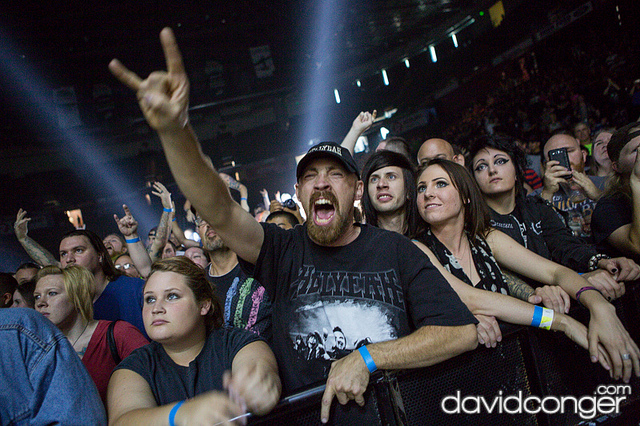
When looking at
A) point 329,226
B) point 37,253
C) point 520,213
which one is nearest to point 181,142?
point 329,226

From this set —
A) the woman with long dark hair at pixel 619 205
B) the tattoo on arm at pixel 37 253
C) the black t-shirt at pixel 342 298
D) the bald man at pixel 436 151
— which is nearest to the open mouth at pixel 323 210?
the black t-shirt at pixel 342 298

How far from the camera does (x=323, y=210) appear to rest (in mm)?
1742

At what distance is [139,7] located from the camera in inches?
619

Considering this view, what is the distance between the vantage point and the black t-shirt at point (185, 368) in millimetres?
1446

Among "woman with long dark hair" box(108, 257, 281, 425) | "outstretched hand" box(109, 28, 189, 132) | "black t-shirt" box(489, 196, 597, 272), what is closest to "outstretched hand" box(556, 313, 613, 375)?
"black t-shirt" box(489, 196, 597, 272)

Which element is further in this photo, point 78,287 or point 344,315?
point 78,287

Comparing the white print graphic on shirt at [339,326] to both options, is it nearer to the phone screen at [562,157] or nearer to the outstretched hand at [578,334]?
the outstretched hand at [578,334]

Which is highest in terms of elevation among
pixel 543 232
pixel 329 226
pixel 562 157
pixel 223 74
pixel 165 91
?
pixel 223 74

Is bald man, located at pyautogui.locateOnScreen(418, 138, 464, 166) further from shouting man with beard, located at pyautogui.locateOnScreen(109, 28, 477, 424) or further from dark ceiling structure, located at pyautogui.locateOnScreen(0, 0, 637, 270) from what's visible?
dark ceiling structure, located at pyautogui.locateOnScreen(0, 0, 637, 270)

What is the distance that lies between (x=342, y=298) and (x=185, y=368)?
2.22 feet

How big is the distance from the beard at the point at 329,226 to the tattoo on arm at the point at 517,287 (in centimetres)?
97

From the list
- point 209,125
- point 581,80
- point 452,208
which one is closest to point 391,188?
point 452,208

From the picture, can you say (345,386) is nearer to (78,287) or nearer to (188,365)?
(188,365)

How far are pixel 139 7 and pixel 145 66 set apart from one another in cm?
400
